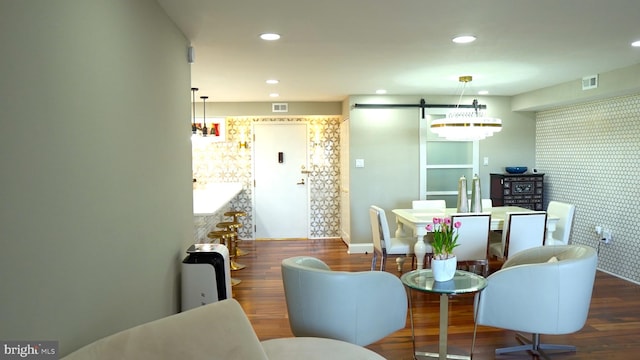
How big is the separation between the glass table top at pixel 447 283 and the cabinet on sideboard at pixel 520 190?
3556 millimetres

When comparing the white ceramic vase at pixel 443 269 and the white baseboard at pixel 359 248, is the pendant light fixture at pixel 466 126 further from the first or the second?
the white baseboard at pixel 359 248

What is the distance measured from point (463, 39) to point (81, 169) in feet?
9.46

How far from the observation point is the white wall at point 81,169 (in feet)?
3.94

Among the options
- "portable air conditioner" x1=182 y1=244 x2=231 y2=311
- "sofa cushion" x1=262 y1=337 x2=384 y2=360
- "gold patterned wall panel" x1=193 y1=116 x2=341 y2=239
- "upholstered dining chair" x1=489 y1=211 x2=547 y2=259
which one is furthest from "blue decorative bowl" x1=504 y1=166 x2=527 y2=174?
"sofa cushion" x1=262 y1=337 x2=384 y2=360

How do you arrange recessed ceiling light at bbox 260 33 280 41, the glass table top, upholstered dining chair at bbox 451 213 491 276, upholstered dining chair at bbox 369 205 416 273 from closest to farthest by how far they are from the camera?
the glass table top
recessed ceiling light at bbox 260 33 280 41
upholstered dining chair at bbox 451 213 491 276
upholstered dining chair at bbox 369 205 416 273

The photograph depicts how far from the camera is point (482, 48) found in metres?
3.72

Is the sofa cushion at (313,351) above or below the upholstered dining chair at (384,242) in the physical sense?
below

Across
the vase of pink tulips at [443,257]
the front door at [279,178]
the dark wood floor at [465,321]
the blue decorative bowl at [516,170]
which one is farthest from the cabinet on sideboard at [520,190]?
the vase of pink tulips at [443,257]

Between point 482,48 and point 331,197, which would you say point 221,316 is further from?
point 331,197

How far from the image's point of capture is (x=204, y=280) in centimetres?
295

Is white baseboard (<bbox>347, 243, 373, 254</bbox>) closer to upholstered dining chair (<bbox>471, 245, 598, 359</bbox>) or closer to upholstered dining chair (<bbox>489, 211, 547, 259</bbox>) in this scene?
upholstered dining chair (<bbox>489, 211, 547, 259</bbox>)

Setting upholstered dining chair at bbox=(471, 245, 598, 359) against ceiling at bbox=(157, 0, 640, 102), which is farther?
upholstered dining chair at bbox=(471, 245, 598, 359)

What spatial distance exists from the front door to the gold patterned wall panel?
0.11 meters

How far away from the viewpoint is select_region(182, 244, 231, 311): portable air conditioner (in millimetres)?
2936
